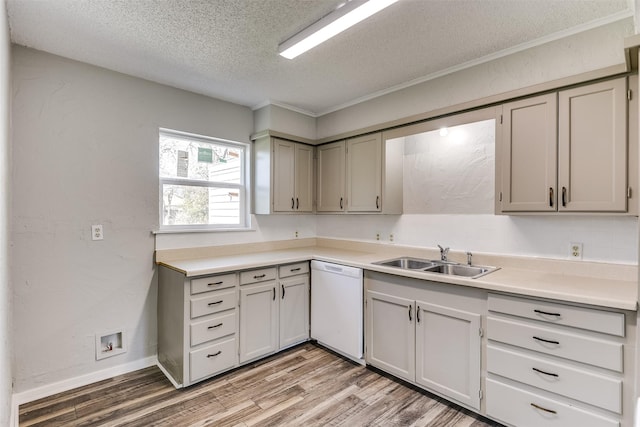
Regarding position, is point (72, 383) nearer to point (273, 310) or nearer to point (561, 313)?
point (273, 310)

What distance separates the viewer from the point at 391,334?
2512 millimetres

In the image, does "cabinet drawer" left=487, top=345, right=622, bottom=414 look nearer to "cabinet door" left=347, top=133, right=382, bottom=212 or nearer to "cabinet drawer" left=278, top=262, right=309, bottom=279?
"cabinet door" left=347, top=133, right=382, bottom=212

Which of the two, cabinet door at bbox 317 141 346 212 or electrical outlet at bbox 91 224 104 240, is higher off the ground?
cabinet door at bbox 317 141 346 212

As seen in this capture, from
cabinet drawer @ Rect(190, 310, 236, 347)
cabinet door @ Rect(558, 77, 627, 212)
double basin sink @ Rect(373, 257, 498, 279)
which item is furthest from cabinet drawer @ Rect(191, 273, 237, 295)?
cabinet door @ Rect(558, 77, 627, 212)

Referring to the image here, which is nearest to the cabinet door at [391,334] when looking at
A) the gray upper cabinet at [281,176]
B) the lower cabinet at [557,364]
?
the lower cabinet at [557,364]

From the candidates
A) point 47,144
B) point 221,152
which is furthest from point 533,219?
point 47,144

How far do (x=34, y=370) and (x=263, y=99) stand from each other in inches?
117

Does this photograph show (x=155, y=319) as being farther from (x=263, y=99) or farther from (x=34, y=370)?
(x=263, y=99)

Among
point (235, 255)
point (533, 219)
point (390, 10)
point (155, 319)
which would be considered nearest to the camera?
point (390, 10)

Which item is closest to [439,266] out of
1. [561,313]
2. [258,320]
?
[561,313]

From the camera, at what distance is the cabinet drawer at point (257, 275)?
2727 mm

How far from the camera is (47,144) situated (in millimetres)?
2332

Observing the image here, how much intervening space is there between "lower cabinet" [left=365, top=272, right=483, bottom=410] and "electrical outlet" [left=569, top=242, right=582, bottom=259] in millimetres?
783

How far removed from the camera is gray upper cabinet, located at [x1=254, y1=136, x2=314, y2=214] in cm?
338
